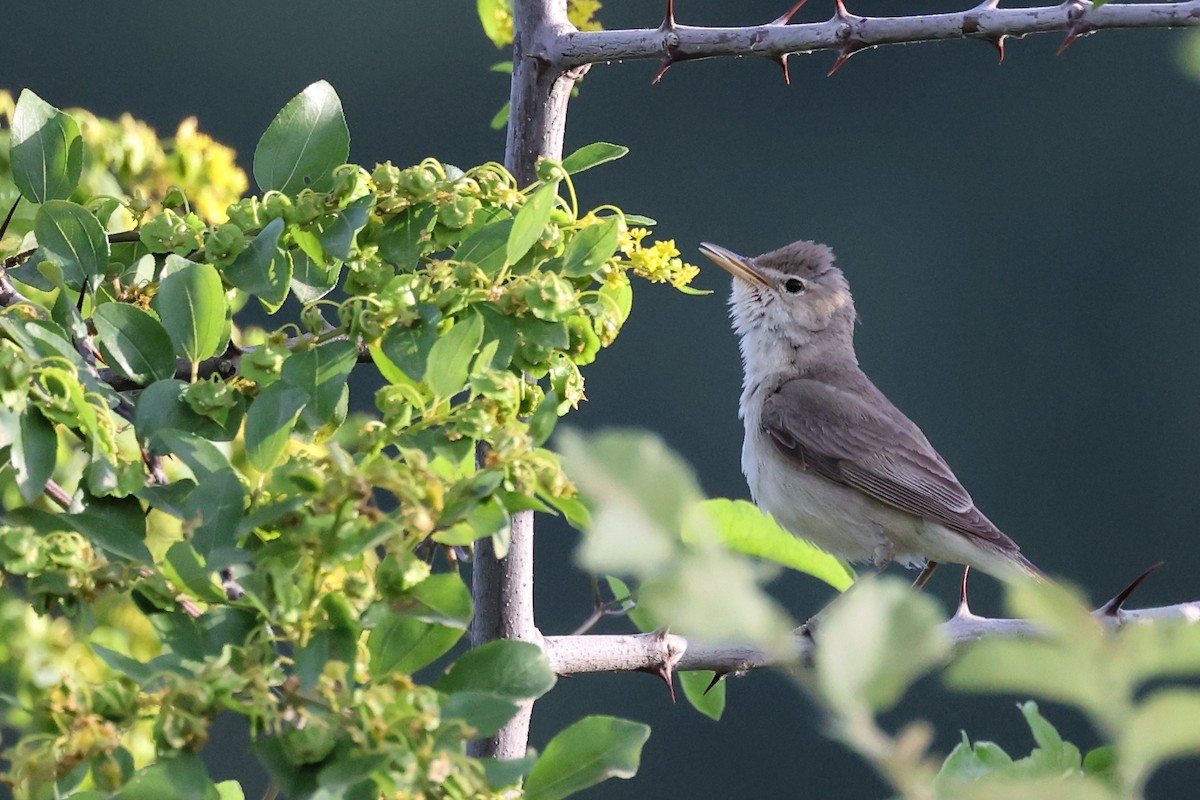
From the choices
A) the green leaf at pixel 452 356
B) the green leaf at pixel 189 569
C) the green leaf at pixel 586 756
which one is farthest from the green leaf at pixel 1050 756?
the green leaf at pixel 189 569

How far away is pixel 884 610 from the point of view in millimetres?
455

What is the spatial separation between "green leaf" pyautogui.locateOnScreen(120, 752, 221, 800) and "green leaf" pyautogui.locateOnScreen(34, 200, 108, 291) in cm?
55

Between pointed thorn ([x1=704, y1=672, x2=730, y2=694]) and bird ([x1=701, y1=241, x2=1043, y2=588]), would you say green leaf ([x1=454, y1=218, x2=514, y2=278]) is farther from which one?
bird ([x1=701, y1=241, x2=1043, y2=588])

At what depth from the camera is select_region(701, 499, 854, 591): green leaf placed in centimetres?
146

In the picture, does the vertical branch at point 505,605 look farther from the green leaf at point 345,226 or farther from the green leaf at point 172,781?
the green leaf at point 172,781

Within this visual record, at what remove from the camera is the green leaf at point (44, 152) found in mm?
1369

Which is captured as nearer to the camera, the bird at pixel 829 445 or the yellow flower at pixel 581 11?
the yellow flower at pixel 581 11

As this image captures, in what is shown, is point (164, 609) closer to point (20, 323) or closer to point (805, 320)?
point (20, 323)

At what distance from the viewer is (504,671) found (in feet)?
3.38

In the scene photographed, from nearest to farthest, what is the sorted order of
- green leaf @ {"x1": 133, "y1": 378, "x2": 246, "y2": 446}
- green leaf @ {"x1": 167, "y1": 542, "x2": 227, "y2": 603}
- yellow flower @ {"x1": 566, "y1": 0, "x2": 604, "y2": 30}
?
green leaf @ {"x1": 167, "y1": 542, "x2": 227, "y2": 603} < green leaf @ {"x1": 133, "y1": 378, "x2": 246, "y2": 446} < yellow flower @ {"x1": 566, "y1": 0, "x2": 604, "y2": 30}

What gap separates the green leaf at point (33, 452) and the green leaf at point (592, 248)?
A: 1.63ft

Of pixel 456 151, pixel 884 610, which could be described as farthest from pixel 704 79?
pixel 884 610

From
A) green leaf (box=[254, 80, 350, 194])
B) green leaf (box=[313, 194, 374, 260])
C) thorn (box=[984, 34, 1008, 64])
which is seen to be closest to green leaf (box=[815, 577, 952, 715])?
green leaf (box=[313, 194, 374, 260])

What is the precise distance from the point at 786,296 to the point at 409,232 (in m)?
2.50
